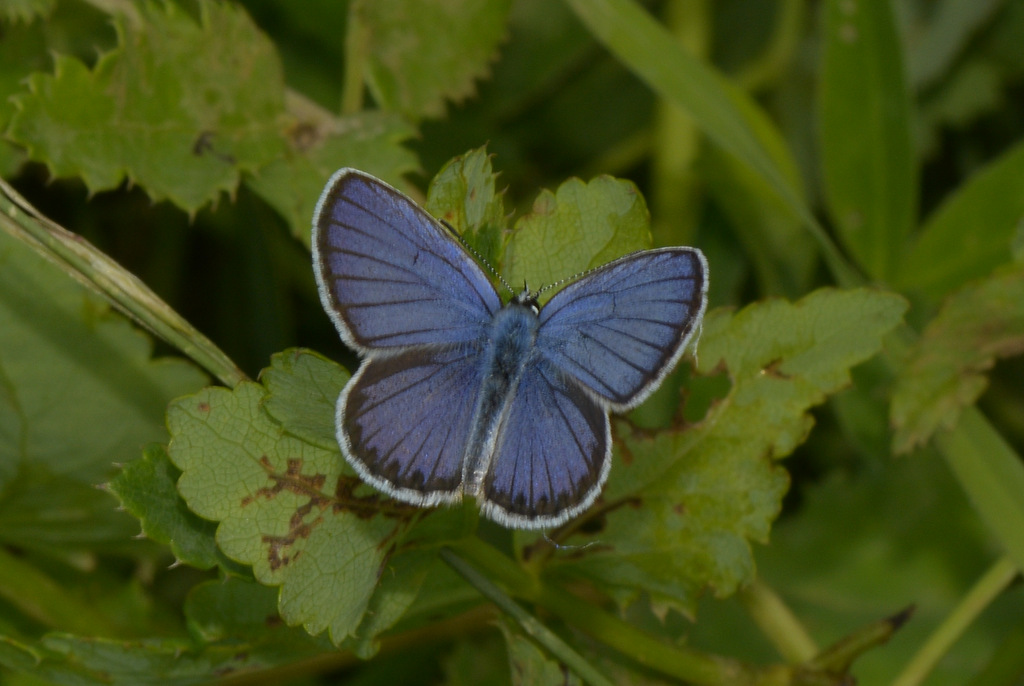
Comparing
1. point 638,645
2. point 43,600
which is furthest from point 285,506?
point 43,600

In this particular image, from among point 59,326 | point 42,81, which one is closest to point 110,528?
point 59,326

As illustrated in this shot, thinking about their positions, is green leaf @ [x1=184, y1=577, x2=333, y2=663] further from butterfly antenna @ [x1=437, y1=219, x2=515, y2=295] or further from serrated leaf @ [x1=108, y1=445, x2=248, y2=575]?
butterfly antenna @ [x1=437, y1=219, x2=515, y2=295]

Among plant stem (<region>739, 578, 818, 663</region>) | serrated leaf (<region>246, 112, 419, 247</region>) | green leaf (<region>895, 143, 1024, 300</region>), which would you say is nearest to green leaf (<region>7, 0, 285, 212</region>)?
serrated leaf (<region>246, 112, 419, 247</region>)

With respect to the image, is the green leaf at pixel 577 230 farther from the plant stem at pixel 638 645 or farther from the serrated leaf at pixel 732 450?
the plant stem at pixel 638 645

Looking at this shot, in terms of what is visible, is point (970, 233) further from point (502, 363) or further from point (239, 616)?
point (239, 616)

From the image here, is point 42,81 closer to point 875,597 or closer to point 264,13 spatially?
point 264,13
